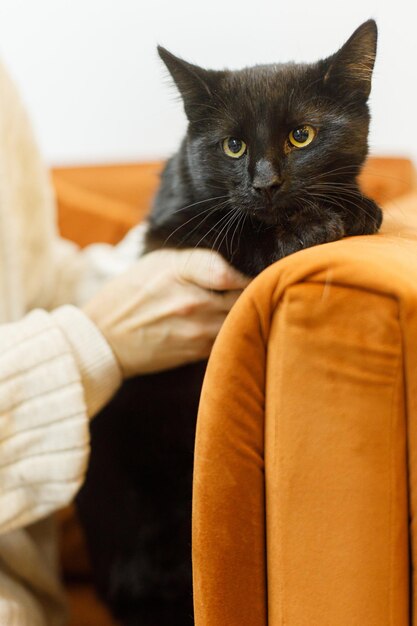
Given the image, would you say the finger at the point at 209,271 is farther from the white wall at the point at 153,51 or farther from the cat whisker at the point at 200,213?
the white wall at the point at 153,51

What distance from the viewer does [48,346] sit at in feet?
2.55

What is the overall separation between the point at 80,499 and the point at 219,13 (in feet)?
2.61

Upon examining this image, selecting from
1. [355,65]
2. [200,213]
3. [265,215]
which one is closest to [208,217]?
[200,213]

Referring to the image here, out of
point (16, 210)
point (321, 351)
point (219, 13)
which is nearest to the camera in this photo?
point (321, 351)

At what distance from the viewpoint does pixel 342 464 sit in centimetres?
51

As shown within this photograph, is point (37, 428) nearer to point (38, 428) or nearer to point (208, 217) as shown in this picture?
point (38, 428)

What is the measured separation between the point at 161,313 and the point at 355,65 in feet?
1.28

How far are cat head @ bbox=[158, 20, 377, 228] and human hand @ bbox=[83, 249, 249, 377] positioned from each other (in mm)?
126

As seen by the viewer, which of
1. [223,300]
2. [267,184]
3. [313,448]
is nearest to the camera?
[313,448]

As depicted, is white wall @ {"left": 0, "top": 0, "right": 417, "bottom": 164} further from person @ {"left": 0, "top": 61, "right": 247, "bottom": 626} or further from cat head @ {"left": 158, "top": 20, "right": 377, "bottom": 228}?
person @ {"left": 0, "top": 61, "right": 247, "bottom": 626}

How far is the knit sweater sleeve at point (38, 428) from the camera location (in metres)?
0.75

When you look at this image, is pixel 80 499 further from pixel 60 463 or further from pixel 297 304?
pixel 297 304

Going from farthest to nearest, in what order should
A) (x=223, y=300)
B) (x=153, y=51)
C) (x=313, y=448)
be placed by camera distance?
(x=153, y=51), (x=223, y=300), (x=313, y=448)

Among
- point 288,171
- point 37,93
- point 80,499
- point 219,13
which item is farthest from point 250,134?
point 37,93
